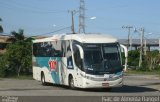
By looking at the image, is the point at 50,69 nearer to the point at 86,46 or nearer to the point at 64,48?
the point at 64,48

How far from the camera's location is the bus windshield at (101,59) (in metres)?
26.6

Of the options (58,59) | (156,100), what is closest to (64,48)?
(58,59)

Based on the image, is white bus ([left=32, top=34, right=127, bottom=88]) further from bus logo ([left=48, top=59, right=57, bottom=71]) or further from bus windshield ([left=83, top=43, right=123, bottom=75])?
bus logo ([left=48, top=59, right=57, bottom=71])

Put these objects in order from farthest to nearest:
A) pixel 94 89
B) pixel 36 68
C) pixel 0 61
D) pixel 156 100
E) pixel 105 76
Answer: pixel 0 61 → pixel 36 68 → pixel 94 89 → pixel 105 76 → pixel 156 100

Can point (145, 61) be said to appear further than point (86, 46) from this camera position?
Yes

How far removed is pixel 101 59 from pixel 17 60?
97.0 ft

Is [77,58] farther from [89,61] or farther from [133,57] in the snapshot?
[133,57]

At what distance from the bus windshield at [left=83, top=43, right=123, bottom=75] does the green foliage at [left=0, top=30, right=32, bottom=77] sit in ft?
89.3

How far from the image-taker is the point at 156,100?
20.2 m

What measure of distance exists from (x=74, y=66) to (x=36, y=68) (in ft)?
27.8

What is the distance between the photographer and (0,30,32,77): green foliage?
5419cm

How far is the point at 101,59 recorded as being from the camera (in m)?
26.8

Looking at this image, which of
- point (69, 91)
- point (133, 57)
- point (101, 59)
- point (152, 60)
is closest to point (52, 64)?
point (69, 91)

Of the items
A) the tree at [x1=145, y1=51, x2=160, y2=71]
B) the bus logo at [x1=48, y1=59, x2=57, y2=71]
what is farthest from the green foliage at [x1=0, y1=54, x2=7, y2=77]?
the tree at [x1=145, y1=51, x2=160, y2=71]
